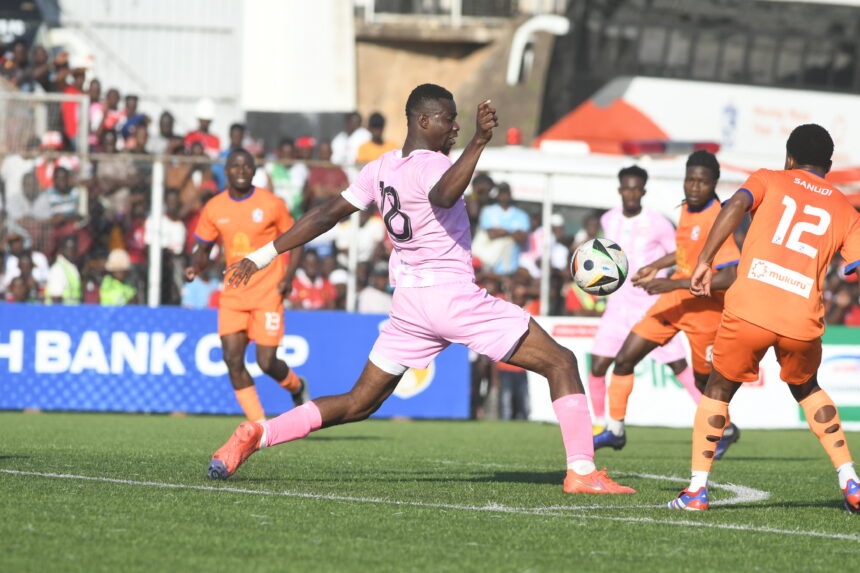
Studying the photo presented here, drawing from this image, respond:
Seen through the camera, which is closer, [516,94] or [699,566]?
[699,566]

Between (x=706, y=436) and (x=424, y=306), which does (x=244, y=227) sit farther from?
(x=706, y=436)

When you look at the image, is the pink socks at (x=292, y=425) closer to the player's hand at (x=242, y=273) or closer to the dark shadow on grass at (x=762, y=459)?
the player's hand at (x=242, y=273)

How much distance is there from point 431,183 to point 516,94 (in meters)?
27.1

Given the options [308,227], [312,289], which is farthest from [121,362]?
[308,227]

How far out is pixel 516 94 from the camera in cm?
3481

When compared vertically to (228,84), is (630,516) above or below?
below

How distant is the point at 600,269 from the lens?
975 centimetres

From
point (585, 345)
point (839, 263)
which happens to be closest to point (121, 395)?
point (585, 345)

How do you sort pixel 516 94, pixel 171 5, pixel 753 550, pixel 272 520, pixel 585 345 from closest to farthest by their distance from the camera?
pixel 753 550 → pixel 272 520 → pixel 585 345 → pixel 171 5 → pixel 516 94

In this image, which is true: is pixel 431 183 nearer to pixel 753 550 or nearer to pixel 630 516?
pixel 630 516

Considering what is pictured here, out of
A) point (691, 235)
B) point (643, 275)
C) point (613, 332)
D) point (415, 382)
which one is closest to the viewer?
point (643, 275)

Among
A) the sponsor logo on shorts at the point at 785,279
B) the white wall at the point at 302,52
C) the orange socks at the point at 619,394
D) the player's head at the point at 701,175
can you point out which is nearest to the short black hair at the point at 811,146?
the sponsor logo on shorts at the point at 785,279

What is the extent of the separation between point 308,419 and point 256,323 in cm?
Answer: 432

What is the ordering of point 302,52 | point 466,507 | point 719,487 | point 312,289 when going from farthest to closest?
point 302,52
point 312,289
point 719,487
point 466,507
